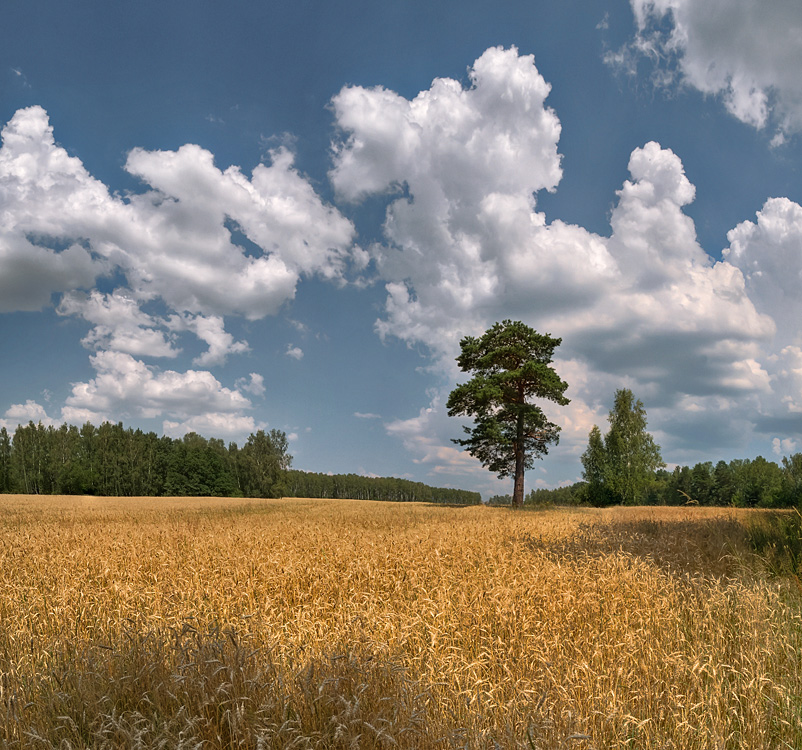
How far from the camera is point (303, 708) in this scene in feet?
10.1

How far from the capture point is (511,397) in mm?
30375

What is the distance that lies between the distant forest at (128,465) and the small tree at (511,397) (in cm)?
5913

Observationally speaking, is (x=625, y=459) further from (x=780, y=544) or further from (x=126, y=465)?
(x=126, y=465)

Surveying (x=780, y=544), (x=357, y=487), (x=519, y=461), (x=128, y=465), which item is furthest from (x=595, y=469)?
(x=357, y=487)

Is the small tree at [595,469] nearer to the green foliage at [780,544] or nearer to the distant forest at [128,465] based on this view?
the green foliage at [780,544]

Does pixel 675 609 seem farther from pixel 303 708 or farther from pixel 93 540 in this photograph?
pixel 93 540

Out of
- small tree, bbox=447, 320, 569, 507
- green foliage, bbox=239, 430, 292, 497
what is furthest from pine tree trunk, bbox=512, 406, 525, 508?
green foliage, bbox=239, 430, 292, 497

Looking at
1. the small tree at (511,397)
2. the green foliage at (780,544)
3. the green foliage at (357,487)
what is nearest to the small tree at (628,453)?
the small tree at (511,397)

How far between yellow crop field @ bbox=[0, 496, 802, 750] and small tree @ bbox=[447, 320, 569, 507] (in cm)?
2057

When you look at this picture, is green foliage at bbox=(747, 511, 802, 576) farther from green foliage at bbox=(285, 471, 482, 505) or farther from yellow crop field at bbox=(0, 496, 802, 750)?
green foliage at bbox=(285, 471, 482, 505)

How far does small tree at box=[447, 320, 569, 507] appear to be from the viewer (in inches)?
1152

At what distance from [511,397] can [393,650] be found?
27.0 metres

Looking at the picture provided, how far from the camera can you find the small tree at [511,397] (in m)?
29.3

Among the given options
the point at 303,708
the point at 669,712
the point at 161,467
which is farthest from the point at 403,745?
the point at 161,467
